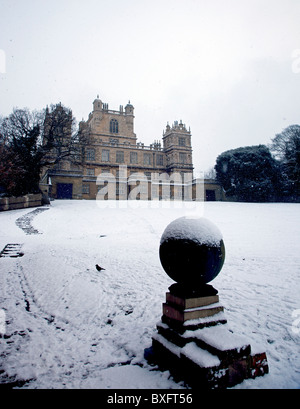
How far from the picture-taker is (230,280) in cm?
622

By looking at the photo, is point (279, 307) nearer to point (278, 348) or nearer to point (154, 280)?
point (278, 348)

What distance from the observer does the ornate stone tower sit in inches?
2005

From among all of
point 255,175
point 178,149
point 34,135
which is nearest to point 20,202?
point 34,135

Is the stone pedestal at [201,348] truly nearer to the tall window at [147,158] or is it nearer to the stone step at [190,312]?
the stone step at [190,312]

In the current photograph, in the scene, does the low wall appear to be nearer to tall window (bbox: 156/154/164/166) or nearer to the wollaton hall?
the wollaton hall

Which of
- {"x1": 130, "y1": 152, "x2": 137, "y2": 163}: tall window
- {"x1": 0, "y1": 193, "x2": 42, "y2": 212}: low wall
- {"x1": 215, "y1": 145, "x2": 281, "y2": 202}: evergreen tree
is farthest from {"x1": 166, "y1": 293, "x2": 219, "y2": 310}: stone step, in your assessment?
{"x1": 130, "y1": 152, "x2": 137, "y2": 163}: tall window

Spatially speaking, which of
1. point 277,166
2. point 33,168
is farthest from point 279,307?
point 277,166

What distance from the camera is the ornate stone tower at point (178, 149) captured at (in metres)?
50.9

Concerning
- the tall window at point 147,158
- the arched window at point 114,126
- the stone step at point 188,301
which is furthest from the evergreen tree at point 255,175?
the stone step at point 188,301

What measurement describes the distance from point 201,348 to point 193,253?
1.10m

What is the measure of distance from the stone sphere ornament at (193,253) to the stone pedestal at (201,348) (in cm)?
29

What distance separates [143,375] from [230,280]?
4.17 m

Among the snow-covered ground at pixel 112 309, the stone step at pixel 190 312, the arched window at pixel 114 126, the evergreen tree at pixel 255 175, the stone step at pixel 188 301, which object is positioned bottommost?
the snow-covered ground at pixel 112 309

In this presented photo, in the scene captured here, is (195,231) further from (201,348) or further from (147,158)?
(147,158)
